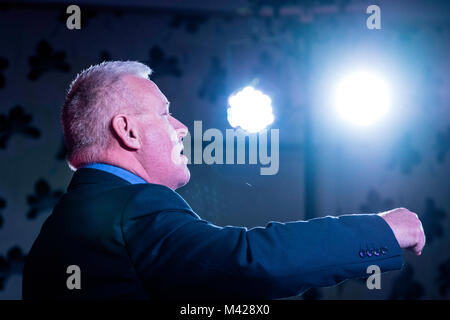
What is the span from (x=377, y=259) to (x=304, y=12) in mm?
2264

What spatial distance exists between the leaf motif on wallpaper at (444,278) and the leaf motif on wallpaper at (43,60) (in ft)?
8.79

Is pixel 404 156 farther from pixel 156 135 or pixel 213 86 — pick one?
pixel 156 135

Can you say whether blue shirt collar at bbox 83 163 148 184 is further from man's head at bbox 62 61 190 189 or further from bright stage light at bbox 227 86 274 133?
bright stage light at bbox 227 86 274 133

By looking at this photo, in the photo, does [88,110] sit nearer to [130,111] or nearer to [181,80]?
[130,111]

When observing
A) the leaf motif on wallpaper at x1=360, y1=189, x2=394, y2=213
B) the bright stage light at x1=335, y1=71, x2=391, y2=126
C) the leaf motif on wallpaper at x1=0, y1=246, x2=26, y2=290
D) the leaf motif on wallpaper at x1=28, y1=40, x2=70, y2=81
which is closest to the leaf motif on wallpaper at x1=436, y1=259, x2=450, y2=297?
the leaf motif on wallpaper at x1=360, y1=189, x2=394, y2=213

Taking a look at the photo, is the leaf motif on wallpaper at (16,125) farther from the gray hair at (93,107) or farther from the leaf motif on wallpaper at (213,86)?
the gray hair at (93,107)

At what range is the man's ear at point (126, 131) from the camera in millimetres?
889

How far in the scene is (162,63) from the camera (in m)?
2.61

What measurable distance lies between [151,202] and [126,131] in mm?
252

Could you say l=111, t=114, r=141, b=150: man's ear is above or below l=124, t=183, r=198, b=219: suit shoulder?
above

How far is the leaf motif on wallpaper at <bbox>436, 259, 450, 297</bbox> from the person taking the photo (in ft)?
9.20

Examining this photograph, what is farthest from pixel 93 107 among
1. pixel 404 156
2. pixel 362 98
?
pixel 404 156

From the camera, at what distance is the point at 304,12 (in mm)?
2668
